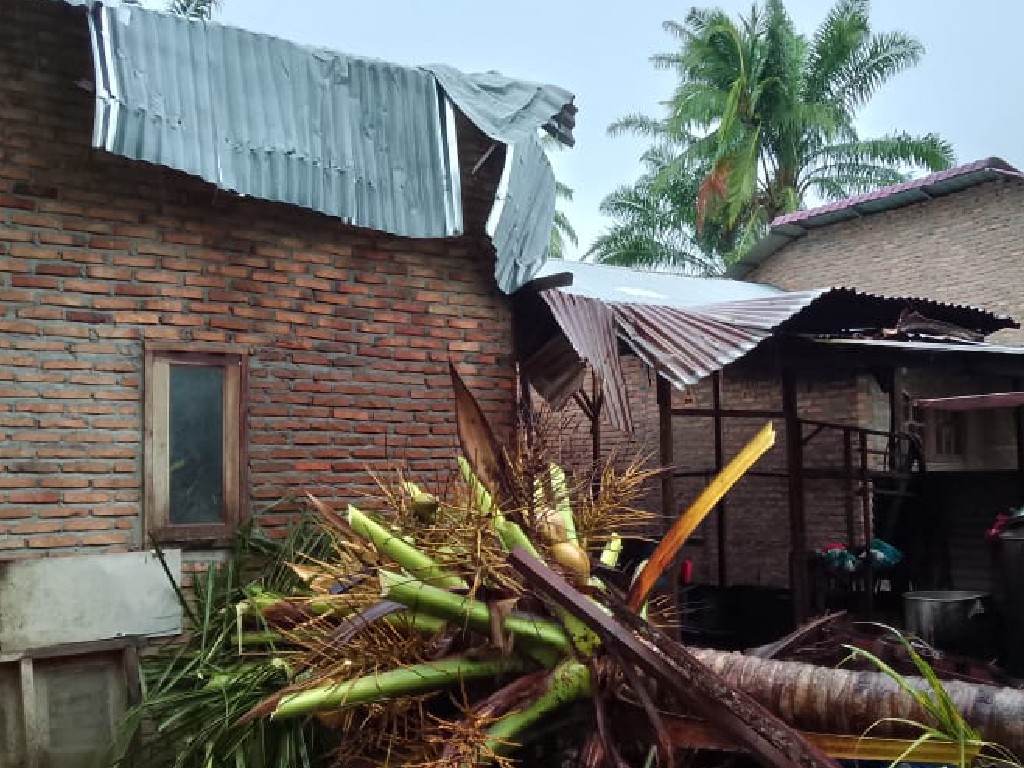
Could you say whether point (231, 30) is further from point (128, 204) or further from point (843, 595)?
point (843, 595)

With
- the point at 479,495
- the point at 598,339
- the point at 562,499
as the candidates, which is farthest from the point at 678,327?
the point at 479,495

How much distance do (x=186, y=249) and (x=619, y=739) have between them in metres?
3.63

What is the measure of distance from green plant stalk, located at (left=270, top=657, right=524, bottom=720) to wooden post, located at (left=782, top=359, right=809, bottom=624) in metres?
4.81

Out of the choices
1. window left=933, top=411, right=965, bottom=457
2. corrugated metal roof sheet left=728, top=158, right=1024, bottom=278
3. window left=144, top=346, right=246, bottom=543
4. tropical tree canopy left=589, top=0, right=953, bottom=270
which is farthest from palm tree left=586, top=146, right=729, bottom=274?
window left=144, top=346, right=246, bottom=543

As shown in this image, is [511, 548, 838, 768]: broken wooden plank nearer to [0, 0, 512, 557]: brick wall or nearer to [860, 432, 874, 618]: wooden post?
[0, 0, 512, 557]: brick wall

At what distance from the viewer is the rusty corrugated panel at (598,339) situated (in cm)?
556

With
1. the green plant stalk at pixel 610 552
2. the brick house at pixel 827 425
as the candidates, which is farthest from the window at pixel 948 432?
the green plant stalk at pixel 610 552

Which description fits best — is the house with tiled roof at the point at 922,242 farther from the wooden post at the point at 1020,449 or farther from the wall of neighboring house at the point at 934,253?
the wooden post at the point at 1020,449

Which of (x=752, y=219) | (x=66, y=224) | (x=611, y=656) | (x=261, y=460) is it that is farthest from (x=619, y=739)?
(x=752, y=219)

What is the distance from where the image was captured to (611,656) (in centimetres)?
301

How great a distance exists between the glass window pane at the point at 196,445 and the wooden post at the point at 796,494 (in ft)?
14.3

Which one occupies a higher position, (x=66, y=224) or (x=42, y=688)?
(x=66, y=224)

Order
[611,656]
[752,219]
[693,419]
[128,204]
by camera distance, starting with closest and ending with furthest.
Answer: [611,656]
[128,204]
[693,419]
[752,219]

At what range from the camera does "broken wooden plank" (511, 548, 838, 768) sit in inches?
103
